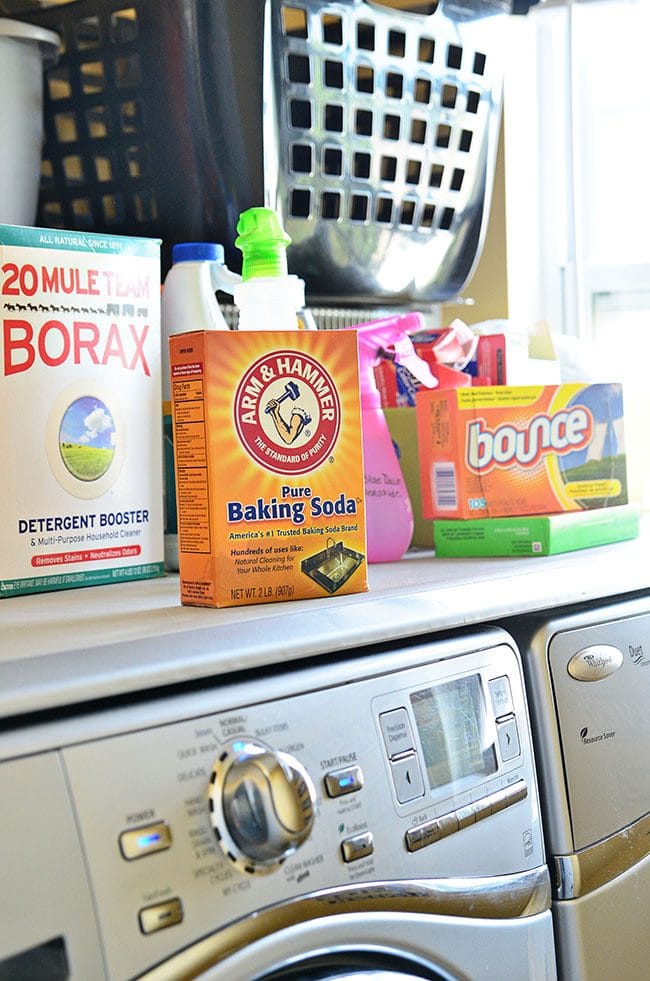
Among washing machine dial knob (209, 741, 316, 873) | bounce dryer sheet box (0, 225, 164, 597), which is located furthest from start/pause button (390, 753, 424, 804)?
bounce dryer sheet box (0, 225, 164, 597)

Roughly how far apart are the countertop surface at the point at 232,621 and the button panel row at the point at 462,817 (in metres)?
0.13

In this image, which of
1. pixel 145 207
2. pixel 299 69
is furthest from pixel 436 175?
pixel 145 207

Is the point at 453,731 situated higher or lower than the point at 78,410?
lower

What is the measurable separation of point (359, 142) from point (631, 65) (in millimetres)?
879

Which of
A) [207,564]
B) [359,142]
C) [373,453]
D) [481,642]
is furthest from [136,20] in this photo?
[481,642]

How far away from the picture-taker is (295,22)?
3.89 ft

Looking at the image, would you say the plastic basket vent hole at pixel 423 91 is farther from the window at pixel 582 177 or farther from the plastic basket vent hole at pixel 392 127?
the window at pixel 582 177

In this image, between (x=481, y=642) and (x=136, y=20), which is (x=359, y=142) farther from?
(x=481, y=642)

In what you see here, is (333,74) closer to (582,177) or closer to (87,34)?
(87,34)

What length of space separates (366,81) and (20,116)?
14.9 inches

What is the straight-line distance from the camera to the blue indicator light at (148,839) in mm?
626

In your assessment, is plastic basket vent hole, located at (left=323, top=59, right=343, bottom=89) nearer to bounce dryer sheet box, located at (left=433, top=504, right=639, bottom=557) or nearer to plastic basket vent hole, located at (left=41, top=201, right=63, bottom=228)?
plastic basket vent hole, located at (left=41, top=201, right=63, bottom=228)

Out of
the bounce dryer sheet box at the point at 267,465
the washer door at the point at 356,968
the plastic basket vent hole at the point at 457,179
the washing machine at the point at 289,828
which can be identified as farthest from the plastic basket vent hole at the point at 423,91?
the washer door at the point at 356,968

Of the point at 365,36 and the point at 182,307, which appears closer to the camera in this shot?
the point at 182,307
